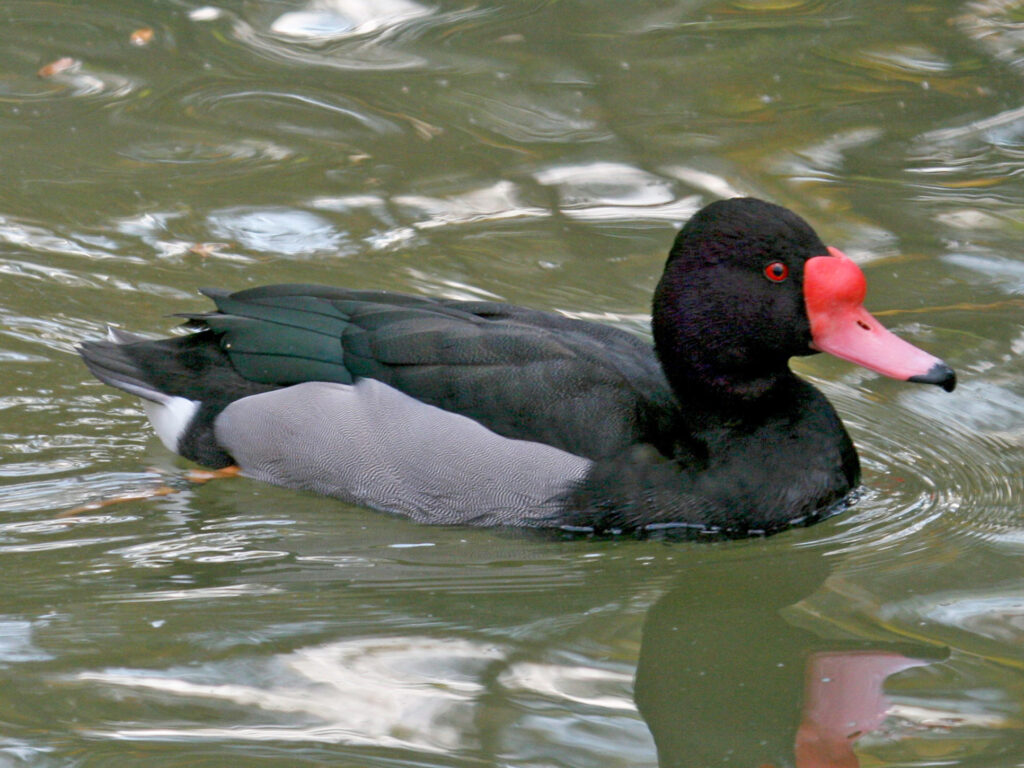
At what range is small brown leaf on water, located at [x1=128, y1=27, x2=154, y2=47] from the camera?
31.6ft

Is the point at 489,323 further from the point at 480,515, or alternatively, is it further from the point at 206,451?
the point at 206,451

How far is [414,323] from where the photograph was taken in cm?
551

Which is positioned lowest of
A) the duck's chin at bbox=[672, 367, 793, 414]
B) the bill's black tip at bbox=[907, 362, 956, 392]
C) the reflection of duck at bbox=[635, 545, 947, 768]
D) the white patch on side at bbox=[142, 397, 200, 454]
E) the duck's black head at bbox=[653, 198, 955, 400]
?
the reflection of duck at bbox=[635, 545, 947, 768]

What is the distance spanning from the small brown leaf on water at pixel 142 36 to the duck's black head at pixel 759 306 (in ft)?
18.0

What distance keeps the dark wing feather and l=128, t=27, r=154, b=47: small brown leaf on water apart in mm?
4359

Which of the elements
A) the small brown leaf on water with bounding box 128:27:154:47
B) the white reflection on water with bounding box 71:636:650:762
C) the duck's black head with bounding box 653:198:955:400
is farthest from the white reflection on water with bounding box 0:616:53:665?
the small brown leaf on water with bounding box 128:27:154:47

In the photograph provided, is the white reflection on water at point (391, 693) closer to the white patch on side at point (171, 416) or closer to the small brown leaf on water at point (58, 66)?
the white patch on side at point (171, 416)

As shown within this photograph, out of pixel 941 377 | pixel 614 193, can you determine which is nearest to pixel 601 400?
pixel 941 377

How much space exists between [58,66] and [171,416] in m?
4.33

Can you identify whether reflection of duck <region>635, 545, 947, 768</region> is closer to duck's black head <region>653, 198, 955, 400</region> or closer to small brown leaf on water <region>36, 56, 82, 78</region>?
duck's black head <region>653, 198, 955, 400</region>

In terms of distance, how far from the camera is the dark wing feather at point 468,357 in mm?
5285

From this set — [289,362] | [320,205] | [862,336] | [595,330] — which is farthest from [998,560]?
[320,205]

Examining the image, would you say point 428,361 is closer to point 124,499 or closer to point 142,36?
point 124,499

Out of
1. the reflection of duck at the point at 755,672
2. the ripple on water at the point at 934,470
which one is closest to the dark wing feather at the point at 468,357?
the reflection of duck at the point at 755,672
